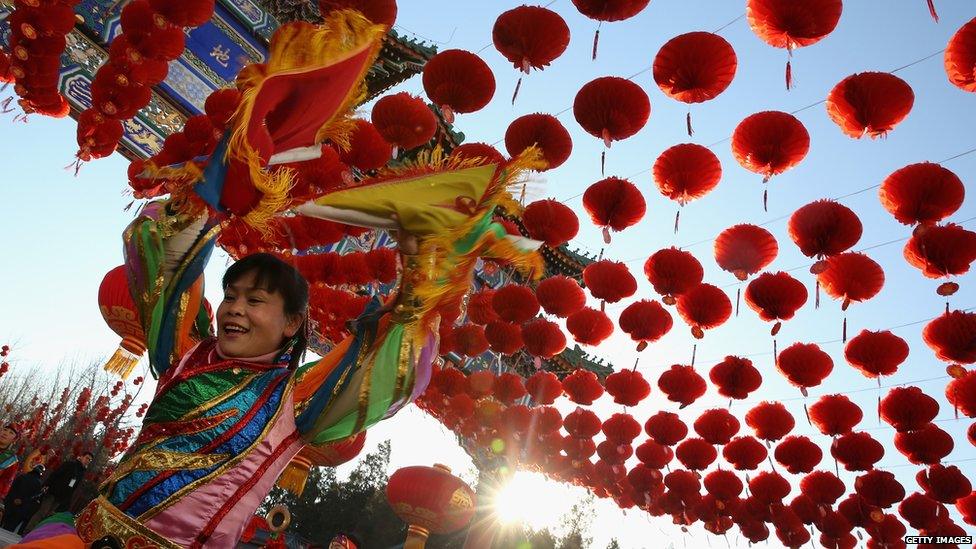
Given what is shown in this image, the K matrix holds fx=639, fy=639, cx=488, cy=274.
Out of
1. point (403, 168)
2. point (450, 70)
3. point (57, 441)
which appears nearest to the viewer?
point (403, 168)

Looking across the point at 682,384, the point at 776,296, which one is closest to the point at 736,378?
the point at 682,384

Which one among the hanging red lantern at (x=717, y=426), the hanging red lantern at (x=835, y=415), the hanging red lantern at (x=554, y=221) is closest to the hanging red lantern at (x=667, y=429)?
the hanging red lantern at (x=717, y=426)

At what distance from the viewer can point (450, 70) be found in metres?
4.72

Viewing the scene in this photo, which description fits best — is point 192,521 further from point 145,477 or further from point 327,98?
point 327,98

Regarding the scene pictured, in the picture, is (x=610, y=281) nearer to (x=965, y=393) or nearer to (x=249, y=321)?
(x=965, y=393)

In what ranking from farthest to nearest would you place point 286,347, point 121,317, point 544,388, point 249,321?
point 544,388 → point 121,317 → point 286,347 → point 249,321

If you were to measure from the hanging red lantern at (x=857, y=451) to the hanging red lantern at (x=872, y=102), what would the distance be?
4546 millimetres

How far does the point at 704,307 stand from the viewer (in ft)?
20.2

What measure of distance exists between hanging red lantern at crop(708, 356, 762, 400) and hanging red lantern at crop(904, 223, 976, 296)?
240 cm

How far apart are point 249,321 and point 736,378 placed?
624 cm

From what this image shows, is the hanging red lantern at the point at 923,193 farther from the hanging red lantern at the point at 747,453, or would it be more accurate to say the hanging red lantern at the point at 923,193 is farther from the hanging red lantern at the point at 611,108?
the hanging red lantern at the point at 747,453

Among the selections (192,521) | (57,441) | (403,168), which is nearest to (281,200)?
(403,168)

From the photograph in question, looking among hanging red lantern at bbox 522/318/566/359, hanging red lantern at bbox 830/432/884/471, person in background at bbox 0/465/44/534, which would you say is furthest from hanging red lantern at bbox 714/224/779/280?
person in background at bbox 0/465/44/534

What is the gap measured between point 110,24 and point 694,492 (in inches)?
378
